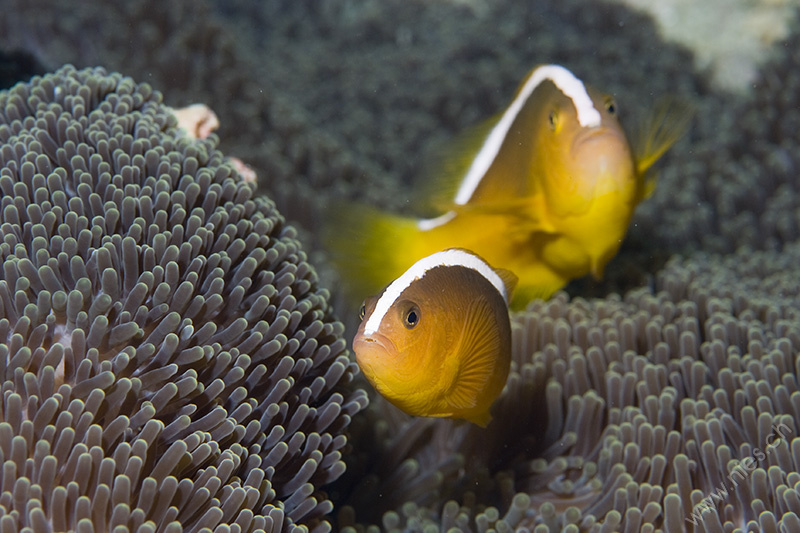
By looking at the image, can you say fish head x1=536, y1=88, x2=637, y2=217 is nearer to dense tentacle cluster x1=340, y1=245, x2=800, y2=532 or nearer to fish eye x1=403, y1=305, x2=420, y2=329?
dense tentacle cluster x1=340, y1=245, x2=800, y2=532

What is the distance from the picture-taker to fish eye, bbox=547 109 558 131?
1.92 metres

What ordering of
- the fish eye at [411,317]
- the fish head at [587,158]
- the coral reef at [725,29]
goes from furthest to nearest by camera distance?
the coral reef at [725,29] < the fish head at [587,158] < the fish eye at [411,317]

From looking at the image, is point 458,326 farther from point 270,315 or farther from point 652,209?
point 652,209

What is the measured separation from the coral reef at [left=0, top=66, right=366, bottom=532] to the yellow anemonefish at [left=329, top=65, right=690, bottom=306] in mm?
383

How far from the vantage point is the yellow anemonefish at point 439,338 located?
125cm

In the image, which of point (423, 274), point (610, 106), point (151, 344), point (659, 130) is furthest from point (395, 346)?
point (659, 130)

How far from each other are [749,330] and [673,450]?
484 mm

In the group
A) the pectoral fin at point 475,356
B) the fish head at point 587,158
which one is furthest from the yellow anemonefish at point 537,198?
the pectoral fin at point 475,356

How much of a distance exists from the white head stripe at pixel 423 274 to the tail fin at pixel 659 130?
2.68ft

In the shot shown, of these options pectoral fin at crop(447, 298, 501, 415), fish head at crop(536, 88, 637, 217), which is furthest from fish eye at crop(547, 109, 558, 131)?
pectoral fin at crop(447, 298, 501, 415)

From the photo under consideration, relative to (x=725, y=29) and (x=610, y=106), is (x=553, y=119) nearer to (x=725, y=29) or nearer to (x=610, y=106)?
(x=610, y=106)

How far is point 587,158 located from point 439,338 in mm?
808

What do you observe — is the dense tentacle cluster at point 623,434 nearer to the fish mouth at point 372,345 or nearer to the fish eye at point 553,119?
the fish eye at point 553,119

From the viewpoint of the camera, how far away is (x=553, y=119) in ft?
6.33
